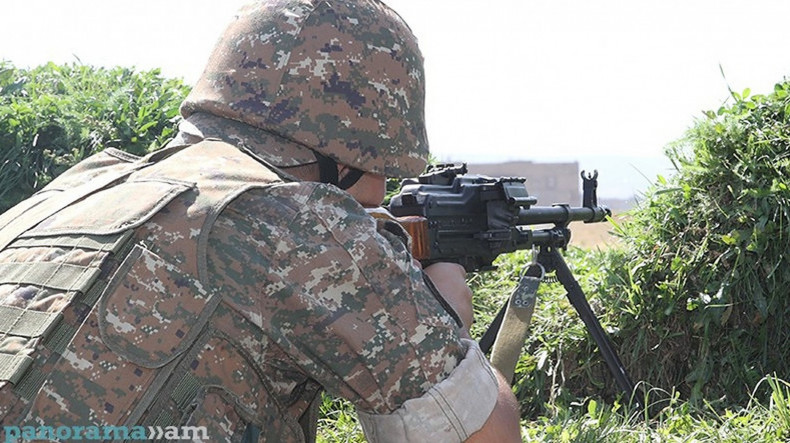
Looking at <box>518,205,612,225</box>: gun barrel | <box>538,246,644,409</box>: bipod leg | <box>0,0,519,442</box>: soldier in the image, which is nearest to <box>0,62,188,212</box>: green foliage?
<box>518,205,612,225</box>: gun barrel

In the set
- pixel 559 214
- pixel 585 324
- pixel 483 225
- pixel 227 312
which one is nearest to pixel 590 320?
pixel 585 324

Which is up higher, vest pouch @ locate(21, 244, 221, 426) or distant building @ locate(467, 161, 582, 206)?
vest pouch @ locate(21, 244, 221, 426)

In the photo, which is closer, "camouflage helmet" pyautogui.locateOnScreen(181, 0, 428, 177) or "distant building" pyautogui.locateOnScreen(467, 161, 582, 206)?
"camouflage helmet" pyautogui.locateOnScreen(181, 0, 428, 177)

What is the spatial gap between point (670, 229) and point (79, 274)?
12.0 ft

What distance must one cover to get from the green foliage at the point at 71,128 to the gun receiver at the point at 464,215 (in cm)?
183

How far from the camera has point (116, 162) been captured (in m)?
2.62

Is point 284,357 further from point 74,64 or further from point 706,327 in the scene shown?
point 74,64

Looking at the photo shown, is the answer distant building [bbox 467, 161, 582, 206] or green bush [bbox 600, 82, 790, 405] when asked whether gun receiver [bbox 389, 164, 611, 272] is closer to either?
green bush [bbox 600, 82, 790, 405]

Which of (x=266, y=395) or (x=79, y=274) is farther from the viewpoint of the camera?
(x=266, y=395)

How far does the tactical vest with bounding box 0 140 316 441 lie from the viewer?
1908 millimetres

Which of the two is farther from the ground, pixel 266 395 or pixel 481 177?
pixel 481 177

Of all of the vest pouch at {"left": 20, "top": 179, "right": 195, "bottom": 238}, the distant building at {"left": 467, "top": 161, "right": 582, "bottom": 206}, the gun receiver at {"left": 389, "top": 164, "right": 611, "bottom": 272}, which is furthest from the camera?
the distant building at {"left": 467, "top": 161, "right": 582, "bottom": 206}

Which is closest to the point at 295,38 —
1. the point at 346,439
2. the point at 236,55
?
the point at 236,55

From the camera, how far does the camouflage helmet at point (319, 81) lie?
95.3 inches
